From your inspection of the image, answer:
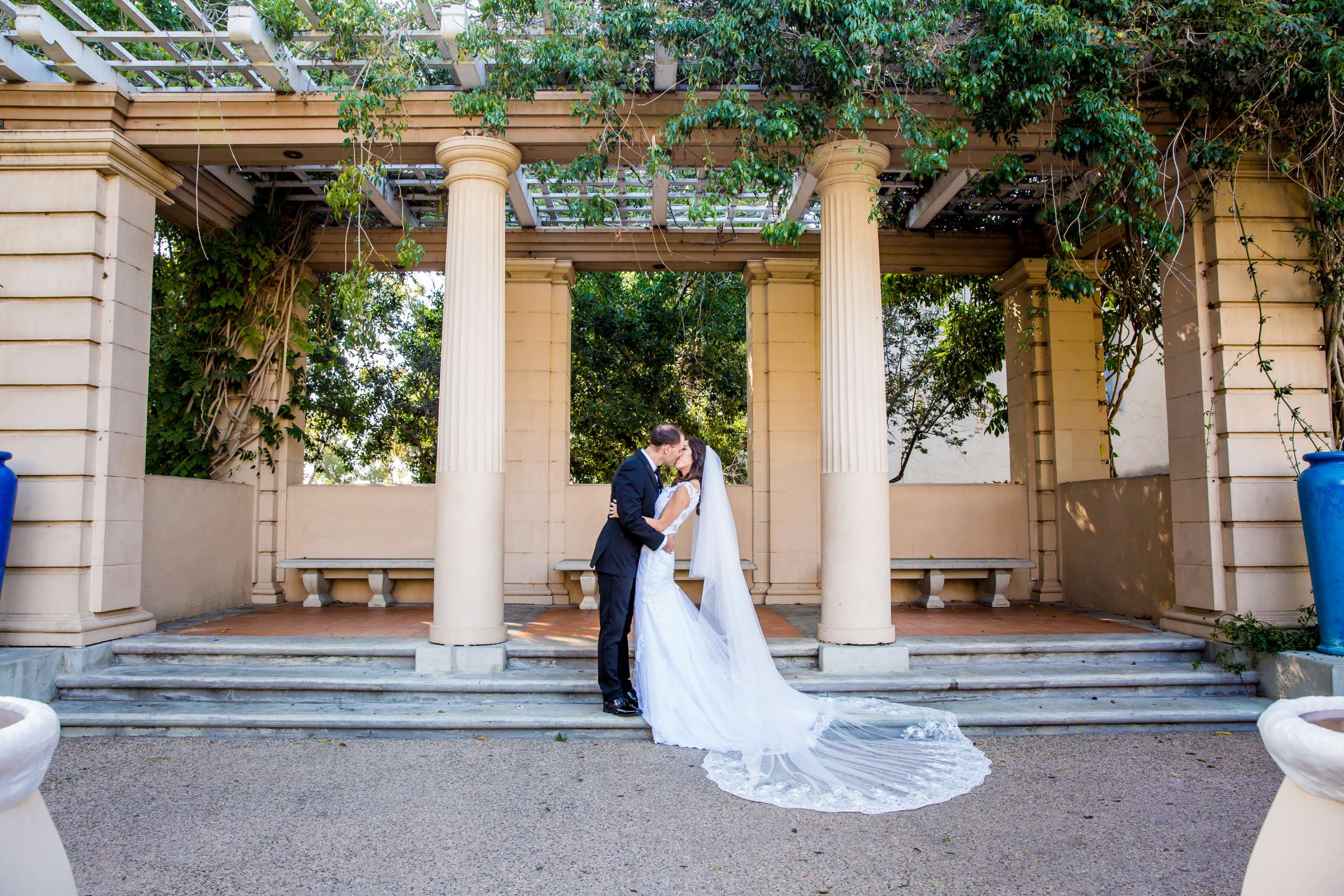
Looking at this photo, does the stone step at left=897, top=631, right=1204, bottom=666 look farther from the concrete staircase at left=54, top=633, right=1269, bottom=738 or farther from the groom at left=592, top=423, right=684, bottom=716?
the groom at left=592, top=423, right=684, bottom=716

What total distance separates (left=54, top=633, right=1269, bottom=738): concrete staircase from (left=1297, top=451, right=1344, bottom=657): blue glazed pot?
1.94 feet

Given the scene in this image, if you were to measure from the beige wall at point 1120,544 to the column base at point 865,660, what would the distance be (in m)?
2.64

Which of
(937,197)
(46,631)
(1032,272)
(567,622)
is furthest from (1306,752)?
(1032,272)

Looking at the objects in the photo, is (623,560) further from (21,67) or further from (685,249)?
(21,67)

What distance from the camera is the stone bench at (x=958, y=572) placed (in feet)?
26.3

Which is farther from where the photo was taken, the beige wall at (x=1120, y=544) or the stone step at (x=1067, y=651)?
the beige wall at (x=1120, y=544)

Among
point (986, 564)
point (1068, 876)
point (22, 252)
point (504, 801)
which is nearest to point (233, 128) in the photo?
point (22, 252)

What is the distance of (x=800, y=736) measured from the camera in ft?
14.0

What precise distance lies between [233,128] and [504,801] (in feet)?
17.2

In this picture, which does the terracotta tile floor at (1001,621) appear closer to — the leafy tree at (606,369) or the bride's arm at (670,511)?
the bride's arm at (670,511)

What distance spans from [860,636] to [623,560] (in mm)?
1841

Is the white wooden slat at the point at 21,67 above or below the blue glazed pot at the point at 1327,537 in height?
above

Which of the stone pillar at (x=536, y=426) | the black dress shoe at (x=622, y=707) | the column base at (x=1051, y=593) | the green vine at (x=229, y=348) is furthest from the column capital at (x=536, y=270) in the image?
the column base at (x=1051, y=593)

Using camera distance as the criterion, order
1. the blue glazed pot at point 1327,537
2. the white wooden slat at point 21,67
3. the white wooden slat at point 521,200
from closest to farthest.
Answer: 1. the blue glazed pot at point 1327,537
2. the white wooden slat at point 21,67
3. the white wooden slat at point 521,200
